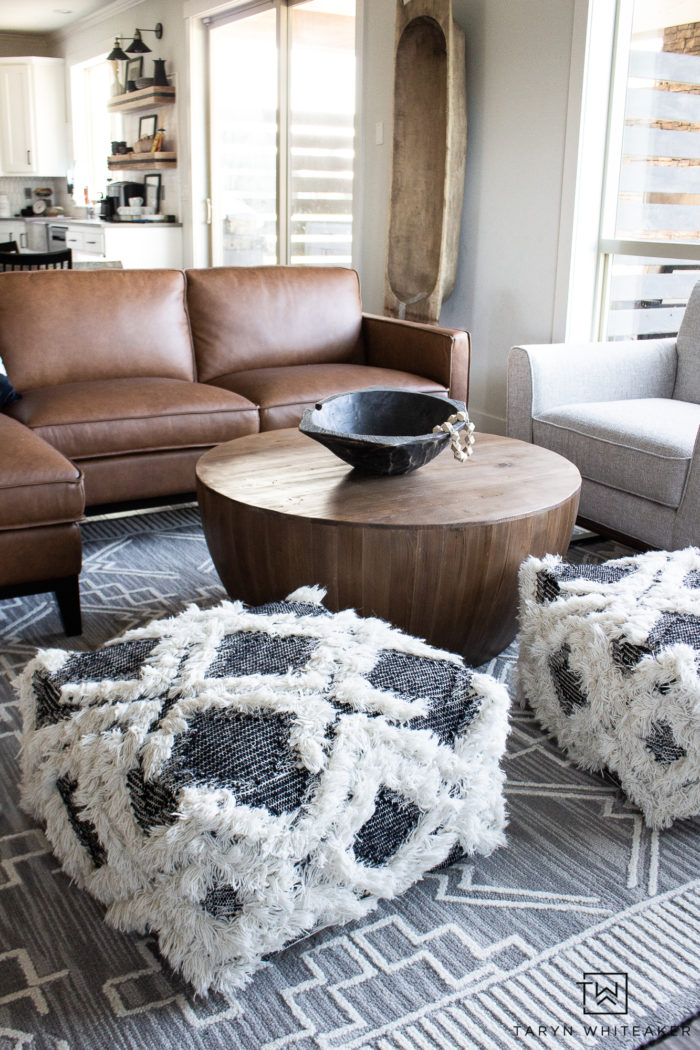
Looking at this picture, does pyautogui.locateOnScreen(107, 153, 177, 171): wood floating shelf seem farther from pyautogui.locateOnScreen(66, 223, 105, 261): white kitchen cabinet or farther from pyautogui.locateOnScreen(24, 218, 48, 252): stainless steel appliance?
pyautogui.locateOnScreen(24, 218, 48, 252): stainless steel appliance

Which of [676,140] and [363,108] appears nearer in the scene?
[676,140]

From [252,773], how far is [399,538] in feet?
2.32

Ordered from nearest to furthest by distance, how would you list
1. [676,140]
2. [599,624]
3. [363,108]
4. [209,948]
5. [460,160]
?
1. [209,948]
2. [599,624]
3. [676,140]
4. [460,160]
5. [363,108]

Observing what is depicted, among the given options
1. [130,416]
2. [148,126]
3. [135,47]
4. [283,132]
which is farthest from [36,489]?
[148,126]

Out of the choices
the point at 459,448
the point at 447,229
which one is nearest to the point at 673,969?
the point at 459,448

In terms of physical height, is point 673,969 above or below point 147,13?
below

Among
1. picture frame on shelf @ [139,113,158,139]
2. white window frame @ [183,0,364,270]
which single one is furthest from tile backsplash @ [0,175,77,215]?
white window frame @ [183,0,364,270]

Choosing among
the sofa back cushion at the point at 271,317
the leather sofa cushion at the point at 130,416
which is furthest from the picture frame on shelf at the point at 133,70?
the leather sofa cushion at the point at 130,416

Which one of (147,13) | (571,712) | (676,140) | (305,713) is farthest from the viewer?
(147,13)

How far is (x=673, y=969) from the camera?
1.29 m

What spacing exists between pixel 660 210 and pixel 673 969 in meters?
3.09

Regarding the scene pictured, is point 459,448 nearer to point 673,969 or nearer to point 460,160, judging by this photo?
point 673,969

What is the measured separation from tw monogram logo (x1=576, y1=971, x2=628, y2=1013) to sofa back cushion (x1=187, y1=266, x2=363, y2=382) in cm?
265

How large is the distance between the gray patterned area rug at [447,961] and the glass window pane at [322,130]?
14.6ft
